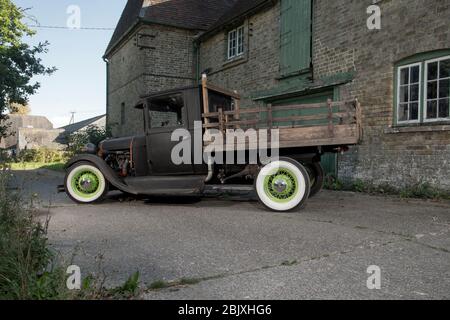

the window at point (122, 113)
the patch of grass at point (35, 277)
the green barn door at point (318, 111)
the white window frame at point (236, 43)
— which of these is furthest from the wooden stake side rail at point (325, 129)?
the window at point (122, 113)

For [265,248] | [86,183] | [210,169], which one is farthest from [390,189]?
[86,183]

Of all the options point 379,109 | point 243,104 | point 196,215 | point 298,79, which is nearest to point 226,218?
point 196,215

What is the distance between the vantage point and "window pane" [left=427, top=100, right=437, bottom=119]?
734cm

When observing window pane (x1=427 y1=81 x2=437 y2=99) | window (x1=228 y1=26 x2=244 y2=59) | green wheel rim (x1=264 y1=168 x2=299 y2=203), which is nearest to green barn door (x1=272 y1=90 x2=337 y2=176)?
window pane (x1=427 y1=81 x2=437 y2=99)

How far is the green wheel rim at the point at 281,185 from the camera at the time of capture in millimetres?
5566

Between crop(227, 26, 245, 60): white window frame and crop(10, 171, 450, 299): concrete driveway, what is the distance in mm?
8635

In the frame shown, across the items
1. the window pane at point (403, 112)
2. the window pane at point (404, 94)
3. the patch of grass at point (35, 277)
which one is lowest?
the patch of grass at point (35, 277)

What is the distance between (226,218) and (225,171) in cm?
134

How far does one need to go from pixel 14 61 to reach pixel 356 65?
15579 millimetres

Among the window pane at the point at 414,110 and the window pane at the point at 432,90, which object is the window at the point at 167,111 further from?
the window pane at the point at 432,90

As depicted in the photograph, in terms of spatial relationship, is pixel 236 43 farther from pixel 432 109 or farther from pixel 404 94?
pixel 432 109

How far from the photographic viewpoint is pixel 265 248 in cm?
353

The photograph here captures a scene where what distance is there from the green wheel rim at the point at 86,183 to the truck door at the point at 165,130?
1.01 m
